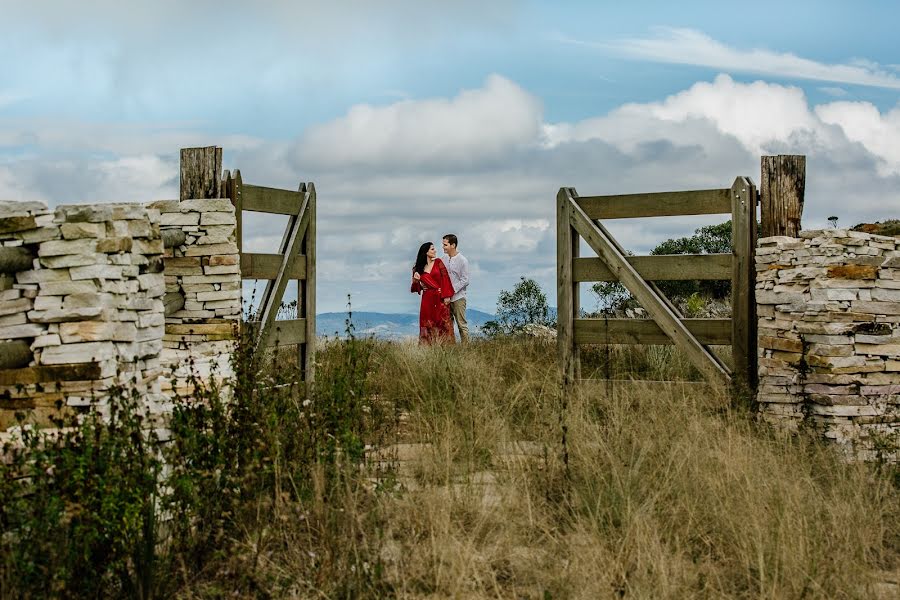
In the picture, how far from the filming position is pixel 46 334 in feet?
16.3

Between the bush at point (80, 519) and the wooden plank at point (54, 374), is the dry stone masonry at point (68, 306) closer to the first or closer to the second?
the wooden plank at point (54, 374)

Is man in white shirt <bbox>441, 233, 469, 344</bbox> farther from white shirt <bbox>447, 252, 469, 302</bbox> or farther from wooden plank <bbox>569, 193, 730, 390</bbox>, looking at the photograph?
wooden plank <bbox>569, 193, 730, 390</bbox>

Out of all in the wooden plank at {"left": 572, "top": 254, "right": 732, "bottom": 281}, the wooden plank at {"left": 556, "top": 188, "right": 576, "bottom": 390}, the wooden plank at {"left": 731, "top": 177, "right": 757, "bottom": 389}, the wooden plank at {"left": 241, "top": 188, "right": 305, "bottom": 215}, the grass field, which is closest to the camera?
the grass field

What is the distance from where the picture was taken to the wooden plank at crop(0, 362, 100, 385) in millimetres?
4922

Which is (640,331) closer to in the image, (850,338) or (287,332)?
(850,338)

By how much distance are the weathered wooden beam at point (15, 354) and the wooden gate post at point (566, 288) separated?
18.9 ft

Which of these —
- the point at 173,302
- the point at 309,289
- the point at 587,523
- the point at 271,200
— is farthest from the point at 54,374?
the point at 309,289

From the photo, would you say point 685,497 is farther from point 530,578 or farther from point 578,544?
point 530,578

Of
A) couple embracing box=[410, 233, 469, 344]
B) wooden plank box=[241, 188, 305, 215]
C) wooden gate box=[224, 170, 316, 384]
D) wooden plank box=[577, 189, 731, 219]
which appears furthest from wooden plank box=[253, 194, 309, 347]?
couple embracing box=[410, 233, 469, 344]

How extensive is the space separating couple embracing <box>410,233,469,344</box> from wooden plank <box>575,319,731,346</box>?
13.8 feet

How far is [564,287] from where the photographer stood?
9.75m

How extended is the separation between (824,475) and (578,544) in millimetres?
2615

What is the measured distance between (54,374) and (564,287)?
19.4 feet

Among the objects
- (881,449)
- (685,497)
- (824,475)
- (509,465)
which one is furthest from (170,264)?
(881,449)
